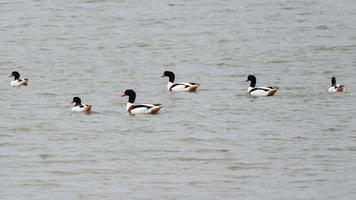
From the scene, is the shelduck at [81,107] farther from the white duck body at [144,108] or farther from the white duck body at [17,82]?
the white duck body at [17,82]

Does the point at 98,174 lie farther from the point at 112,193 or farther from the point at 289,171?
the point at 289,171

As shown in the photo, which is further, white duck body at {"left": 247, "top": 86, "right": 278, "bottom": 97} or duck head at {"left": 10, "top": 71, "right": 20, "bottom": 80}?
duck head at {"left": 10, "top": 71, "right": 20, "bottom": 80}

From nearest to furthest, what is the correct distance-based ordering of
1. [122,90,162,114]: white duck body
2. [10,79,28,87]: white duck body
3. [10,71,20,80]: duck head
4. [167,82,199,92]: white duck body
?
[122,90,162,114]: white duck body
[167,82,199,92]: white duck body
[10,79,28,87]: white duck body
[10,71,20,80]: duck head

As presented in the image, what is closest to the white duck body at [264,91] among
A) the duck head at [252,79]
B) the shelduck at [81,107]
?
the duck head at [252,79]

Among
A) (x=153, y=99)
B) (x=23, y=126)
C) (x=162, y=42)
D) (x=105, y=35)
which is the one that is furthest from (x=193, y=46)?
(x=23, y=126)

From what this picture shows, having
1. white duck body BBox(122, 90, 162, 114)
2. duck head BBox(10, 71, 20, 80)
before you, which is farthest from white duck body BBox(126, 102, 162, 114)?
duck head BBox(10, 71, 20, 80)

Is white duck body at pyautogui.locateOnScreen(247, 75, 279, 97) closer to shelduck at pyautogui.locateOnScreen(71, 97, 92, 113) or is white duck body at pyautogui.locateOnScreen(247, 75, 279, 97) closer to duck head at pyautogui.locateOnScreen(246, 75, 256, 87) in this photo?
duck head at pyautogui.locateOnScreen(246, 75, 256, 87)

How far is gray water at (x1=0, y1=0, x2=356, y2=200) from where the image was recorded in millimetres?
18500

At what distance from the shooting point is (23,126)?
24.5m

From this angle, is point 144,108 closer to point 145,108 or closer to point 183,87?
point 145,108

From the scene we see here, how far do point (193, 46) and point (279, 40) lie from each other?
302 cm

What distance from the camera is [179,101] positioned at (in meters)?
28.8

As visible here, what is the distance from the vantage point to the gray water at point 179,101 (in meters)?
18.5

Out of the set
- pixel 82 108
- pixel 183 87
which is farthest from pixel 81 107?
pixel 183 87
